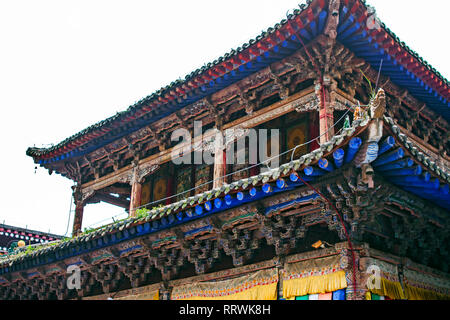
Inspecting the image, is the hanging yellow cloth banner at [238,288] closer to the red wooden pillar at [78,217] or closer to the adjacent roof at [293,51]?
the adjacent roof at [293,51]

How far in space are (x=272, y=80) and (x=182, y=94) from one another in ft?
7.42

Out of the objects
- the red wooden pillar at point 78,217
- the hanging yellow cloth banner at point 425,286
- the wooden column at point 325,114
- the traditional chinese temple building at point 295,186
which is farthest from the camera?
the red wooden pillar at point 78,217

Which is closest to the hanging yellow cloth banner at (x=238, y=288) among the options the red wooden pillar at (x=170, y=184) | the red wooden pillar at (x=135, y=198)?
the red wooden pillar at (x=135, y=198)

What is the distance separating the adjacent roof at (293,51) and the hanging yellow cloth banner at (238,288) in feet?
14.2

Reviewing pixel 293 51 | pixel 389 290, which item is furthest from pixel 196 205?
pixel 293 51

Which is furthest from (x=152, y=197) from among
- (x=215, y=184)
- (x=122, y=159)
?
(x=215, y=184)

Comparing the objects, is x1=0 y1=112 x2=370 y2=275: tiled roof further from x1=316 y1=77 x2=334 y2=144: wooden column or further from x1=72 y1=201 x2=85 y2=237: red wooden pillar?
x1=72 y1=201 x2=85 y2=237: red wooden pillar

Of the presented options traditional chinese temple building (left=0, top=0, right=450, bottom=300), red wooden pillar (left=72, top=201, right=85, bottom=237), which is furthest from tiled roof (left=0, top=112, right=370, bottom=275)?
red wooden pillar (left=72, top=201, right=85, bottom=237)

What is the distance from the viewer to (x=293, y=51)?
998cm

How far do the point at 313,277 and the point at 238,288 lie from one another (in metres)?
1.72

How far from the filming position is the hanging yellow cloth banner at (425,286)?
27.1ft

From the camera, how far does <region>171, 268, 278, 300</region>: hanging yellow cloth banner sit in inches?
335

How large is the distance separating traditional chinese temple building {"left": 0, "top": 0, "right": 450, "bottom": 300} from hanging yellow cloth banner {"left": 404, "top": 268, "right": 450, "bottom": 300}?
0.04 metres

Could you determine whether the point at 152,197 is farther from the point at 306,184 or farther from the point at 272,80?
the point at 306,184
